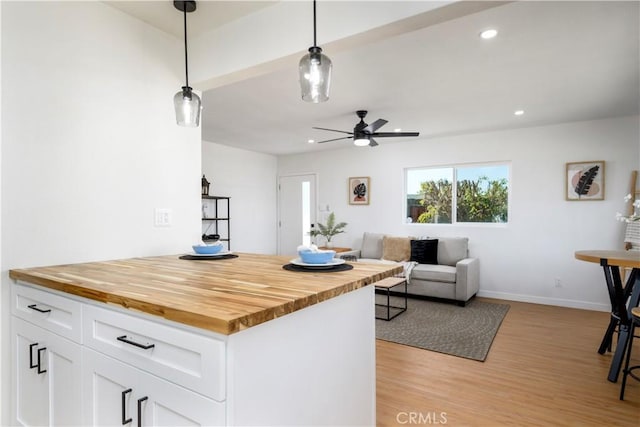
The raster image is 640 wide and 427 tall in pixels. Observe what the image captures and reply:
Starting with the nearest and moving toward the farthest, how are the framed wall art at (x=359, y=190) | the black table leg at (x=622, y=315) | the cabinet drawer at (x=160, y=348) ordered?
the cabinet drawer at (x=160, y=348) → the black table leg at (x=622, y=315) → the framed wall art at (x=359, y=190)

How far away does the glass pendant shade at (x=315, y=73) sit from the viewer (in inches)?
53.4

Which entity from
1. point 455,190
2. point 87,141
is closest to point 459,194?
point 455,190

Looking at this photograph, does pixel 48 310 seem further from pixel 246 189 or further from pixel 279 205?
pixel 279 205

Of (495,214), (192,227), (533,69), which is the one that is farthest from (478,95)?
(192,227)

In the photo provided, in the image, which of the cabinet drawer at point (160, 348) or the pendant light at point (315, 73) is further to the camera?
the pendant light at point (315, 73)

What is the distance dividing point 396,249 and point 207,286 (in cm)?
444

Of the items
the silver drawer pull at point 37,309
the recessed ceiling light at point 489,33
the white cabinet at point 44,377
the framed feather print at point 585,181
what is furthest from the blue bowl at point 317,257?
Result: the framed feather print at point 585,181

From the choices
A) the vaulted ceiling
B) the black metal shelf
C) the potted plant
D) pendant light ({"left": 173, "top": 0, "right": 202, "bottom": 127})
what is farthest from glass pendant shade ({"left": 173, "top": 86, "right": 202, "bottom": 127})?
the potted plant

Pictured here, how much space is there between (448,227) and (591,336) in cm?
227

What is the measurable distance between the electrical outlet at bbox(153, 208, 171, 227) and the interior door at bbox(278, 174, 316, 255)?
4.42m

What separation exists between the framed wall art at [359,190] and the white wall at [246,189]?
1700 millimetres

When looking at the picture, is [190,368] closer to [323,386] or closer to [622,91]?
[323,386]

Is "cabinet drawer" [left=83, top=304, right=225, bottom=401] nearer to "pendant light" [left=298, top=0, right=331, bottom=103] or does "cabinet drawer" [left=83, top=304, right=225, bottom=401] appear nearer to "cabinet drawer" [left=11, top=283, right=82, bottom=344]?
"cabinet drawer" [left=11, top=283, right=82, bottom=344]

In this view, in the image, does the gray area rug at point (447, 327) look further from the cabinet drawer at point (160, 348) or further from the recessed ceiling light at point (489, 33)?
the cabinet drawer at point (160, 348)
